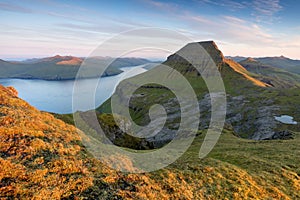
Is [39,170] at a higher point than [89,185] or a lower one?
higher

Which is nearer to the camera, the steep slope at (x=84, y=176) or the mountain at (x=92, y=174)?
the steep slope at (x=84, y=176)

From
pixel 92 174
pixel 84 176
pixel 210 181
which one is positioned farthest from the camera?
pixel 210 181

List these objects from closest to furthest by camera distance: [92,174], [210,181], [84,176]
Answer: [84,176], [92,174], [210,181]

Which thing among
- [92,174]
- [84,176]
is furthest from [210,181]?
[84,176]

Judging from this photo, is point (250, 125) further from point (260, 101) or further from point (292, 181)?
point (292, 181)

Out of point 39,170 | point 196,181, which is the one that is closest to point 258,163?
point 196,181

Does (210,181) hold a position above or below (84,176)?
below

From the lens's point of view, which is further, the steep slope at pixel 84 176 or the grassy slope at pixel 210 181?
the grassy slope at pixel 210 181

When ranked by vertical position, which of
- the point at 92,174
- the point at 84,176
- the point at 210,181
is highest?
the point at 84,176

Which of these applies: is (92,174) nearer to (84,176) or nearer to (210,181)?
(84,176)

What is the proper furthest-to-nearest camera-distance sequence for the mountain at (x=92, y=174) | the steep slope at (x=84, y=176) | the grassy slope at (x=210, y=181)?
the grassy slope at (x=210, y=181)
the mountain at (x=92, y=174)
the steep slope at (x=84, y=176)

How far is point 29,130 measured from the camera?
19.0 meters

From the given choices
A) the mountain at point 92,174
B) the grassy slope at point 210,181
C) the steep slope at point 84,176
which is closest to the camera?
the steep slope at point 84,176

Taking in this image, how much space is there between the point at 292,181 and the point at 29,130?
30256 millimetres
